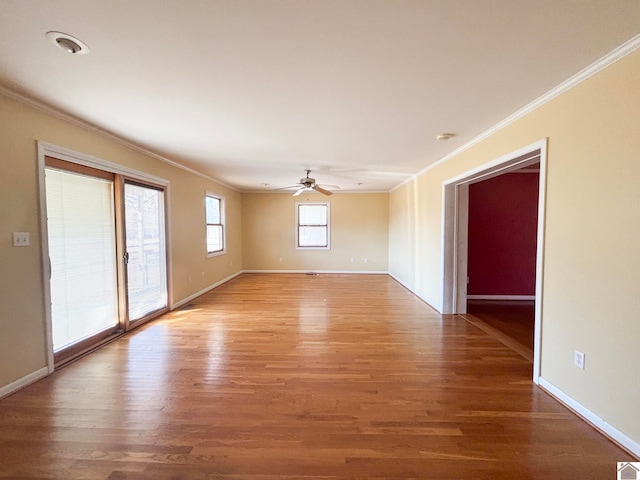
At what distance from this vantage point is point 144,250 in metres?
3.90

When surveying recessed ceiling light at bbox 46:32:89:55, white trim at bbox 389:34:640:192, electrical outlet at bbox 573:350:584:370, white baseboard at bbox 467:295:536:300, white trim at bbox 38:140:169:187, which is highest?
recessed ceiling light at bbox 46:32:89:55

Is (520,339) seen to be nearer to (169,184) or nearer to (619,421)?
(619,421)

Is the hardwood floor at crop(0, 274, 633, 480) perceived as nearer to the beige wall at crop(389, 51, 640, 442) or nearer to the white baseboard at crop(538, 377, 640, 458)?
the white baseboard at crop(538, 377, 640, 458)

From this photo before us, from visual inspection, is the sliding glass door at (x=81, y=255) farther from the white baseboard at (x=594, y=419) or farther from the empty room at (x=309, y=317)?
the white baseboard at (x=594, y=419)

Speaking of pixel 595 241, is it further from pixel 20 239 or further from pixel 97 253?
pixel 97 253

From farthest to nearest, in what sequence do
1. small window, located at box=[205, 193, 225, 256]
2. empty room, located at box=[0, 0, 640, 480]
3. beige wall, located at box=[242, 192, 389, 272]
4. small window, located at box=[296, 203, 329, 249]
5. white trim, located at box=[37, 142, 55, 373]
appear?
small window, located at box=[296, 203, 329, 249]
beige wall, located at box=[242, 192, 389, 272]
small window, located at box=[205, 193, 225, 256]
white trim, located at box=[37, 142, 55, 373]
empty room, located at box=[0, 0, 640, 480]

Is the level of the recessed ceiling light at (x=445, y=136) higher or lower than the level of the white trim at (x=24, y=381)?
higher

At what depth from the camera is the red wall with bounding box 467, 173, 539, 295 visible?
16.4 feet

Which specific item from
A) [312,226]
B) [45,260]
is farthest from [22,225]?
[312,226]

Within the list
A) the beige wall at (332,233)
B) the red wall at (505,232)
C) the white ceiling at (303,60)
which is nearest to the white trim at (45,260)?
the white ceiling at (303,60)

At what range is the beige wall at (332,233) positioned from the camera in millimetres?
7996

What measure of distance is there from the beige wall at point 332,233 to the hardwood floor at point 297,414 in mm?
4693

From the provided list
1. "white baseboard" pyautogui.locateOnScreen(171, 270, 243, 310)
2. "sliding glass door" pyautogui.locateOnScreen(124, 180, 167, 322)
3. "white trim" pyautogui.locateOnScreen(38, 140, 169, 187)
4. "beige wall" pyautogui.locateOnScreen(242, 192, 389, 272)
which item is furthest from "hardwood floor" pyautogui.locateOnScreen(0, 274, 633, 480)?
"beige wall" pyautogui.locateOnScreen(242, 192, 389, 272)

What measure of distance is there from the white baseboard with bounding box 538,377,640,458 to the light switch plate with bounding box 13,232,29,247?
14.6ft
